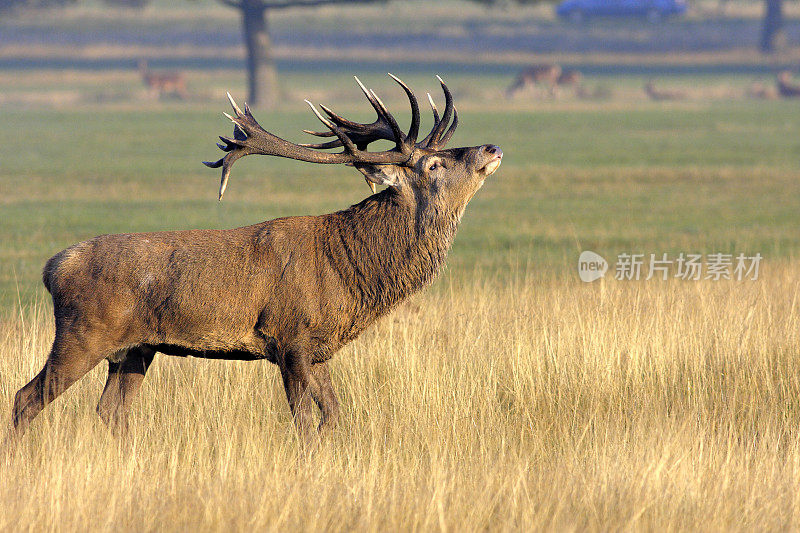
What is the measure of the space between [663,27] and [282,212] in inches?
3060

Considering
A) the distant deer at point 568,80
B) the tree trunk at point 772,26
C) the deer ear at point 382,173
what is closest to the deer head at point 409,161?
the deer ear at point 382,173

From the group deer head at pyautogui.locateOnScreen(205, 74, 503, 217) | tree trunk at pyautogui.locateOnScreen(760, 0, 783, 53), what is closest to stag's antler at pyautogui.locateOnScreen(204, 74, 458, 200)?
deer head at pyautogui.locateOnScreen(205, 74, 503, 217)

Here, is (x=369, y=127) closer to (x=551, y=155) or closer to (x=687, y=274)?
(x=687, y=274)

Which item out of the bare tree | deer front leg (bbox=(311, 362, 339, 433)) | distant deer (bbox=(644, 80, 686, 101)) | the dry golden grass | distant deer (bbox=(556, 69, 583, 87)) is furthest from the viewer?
distant deer (bbox=(556, 69, 583, 87))

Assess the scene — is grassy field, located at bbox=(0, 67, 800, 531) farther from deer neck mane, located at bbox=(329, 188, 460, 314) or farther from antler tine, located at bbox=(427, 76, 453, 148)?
antler tine, located at bbox=(427, 76, 453, 148)

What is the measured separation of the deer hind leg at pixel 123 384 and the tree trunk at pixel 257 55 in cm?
4829

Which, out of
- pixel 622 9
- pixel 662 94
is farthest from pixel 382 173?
pixel 622 9

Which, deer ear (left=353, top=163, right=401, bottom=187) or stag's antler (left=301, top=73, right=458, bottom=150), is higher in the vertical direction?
stag's antler (left=301, top=73, right=458, bottom=150)

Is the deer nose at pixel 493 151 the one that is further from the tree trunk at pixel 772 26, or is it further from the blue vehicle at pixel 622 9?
the blue vehicle at pixel 622 9

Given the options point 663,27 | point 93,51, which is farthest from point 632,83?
point 93,51

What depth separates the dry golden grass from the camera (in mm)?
5832

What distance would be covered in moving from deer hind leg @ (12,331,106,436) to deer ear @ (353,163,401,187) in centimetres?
190

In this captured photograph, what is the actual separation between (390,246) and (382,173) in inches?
17.4

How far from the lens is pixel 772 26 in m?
78.6
